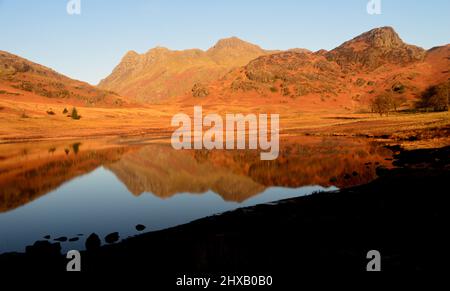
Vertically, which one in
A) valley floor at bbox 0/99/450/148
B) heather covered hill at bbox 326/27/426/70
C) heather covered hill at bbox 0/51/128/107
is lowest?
valley floor at bbox 0/99/450/148

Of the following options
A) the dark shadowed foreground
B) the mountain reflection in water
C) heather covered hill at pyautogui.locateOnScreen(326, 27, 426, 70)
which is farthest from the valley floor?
heather covered hill at pyautogui.locateOnScreen(326, 27, 426, 70)

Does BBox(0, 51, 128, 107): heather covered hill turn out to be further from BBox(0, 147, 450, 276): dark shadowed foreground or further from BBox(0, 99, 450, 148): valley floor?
BBox(0, 147, 450, 276): dark shadowed foreground

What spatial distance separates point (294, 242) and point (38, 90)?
114252mm

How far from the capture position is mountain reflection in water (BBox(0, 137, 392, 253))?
15.9 m

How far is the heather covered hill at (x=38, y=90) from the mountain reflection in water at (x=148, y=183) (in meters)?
68.8

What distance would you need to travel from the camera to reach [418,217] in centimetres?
1133

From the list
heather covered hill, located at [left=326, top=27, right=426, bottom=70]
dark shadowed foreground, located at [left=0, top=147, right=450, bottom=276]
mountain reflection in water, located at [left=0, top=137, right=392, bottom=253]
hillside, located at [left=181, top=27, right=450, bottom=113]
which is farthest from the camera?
heather covered hill, located at [left=326, top=27, right=426, bottom=70]

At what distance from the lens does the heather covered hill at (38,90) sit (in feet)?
326

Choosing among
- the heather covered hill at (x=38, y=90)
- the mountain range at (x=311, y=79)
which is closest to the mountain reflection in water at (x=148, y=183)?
the heather covered hill at (x=38, y=90)

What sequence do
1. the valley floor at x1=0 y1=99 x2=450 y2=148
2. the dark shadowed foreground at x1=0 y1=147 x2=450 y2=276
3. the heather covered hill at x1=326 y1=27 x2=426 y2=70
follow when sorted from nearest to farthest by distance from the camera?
1. the dark shadowed foreground at x1=0 y1=147 x2=450 y2=276
2. the valley floor at x1=0 y1=99 x2=450 y2=148
3. the heather covered hill at x1=326 y1=27 x2=426 y2=70

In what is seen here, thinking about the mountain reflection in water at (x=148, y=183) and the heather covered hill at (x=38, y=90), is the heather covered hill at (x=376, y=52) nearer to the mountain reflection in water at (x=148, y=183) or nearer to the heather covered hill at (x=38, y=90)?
the heather covered hill at (x=38, y=90)

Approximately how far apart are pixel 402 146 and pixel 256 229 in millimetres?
24901

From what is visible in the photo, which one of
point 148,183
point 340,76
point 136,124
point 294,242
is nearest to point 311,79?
point 340,76

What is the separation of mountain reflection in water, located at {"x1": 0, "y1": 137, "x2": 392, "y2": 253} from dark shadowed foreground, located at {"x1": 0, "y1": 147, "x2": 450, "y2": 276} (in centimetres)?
259
